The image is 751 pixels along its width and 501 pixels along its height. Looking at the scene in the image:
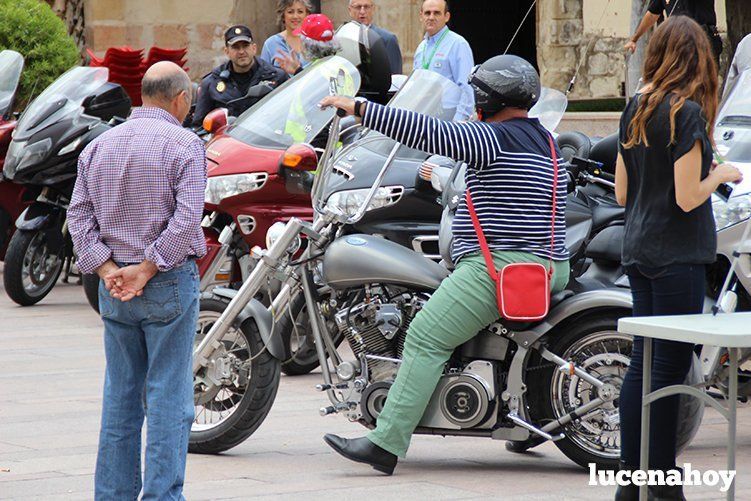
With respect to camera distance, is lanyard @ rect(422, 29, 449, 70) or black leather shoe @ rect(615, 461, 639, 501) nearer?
black leather shoe @ rect(615, 461, 639, 501)

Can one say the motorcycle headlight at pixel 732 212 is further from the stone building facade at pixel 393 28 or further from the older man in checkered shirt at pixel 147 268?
the stone building facade at pixel 393 28

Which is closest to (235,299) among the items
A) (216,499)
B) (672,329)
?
(216,499)

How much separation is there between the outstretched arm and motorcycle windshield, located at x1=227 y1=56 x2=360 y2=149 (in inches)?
110

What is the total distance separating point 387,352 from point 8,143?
7.05 metres

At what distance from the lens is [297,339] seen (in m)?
7.19

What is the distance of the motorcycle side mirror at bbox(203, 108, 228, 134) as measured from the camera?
921cm

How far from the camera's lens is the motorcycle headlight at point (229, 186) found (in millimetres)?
8703

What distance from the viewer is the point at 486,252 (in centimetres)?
605

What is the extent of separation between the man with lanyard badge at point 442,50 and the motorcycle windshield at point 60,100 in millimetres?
2520

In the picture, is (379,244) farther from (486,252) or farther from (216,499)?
(216,499)

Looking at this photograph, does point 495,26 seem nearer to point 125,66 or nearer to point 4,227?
point 125,66

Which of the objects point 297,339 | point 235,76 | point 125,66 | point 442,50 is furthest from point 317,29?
point 125,66

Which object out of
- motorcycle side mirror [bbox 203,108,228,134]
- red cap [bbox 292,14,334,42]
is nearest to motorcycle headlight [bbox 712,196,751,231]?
red cap [bbox 292,14,334,42]

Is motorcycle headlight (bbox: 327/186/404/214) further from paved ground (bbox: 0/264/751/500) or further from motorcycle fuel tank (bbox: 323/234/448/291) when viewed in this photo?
motorcycle fuel tank (bbox: 323/234/448/291)
